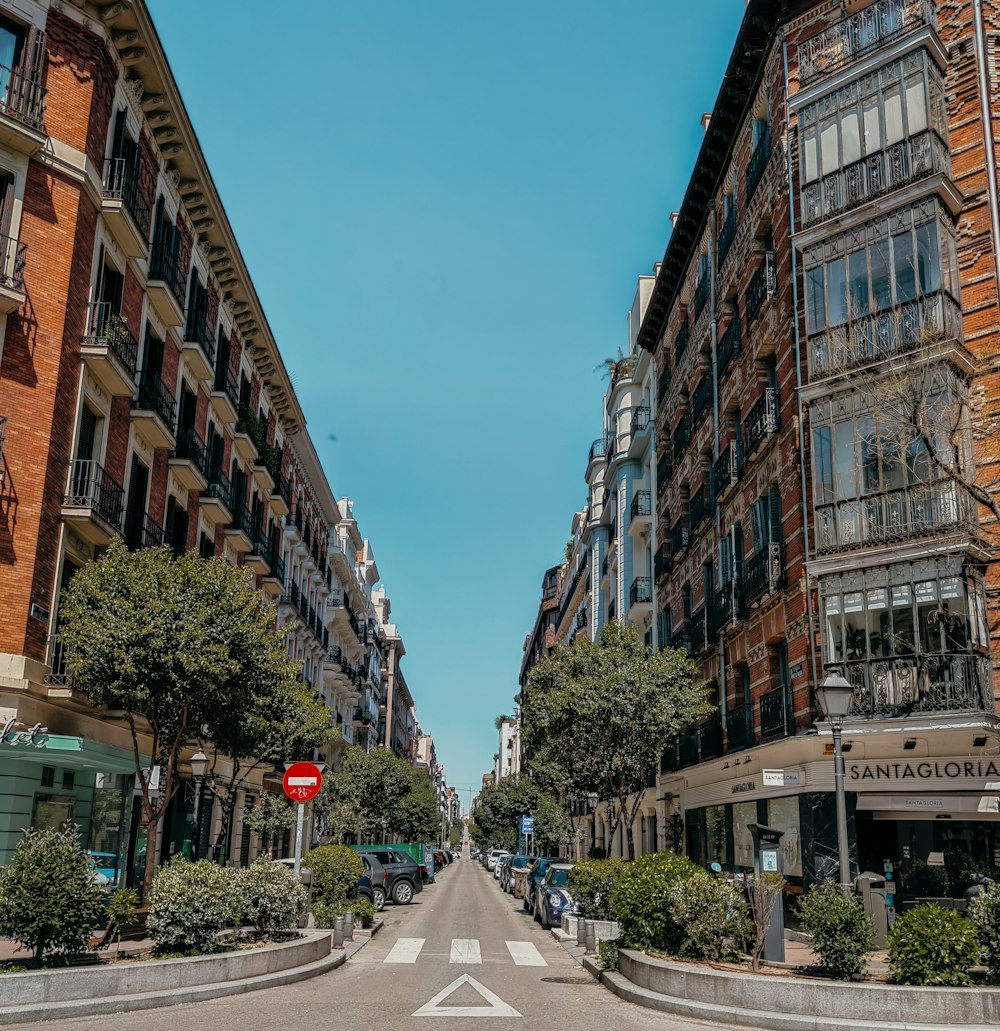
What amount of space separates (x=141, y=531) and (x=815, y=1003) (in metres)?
17.9

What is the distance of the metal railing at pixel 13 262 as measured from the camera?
19.6 metres

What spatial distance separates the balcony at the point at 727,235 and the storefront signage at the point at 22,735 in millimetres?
20782

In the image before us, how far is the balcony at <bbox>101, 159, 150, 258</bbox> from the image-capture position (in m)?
22.1

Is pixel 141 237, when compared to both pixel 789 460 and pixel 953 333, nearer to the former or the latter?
pixel 789 460

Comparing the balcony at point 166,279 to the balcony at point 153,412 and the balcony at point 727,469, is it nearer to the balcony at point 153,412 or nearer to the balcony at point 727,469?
the balcony at point 153,412

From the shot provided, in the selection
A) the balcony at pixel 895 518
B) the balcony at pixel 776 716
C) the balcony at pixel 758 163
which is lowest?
the balcony at pixel 776 716

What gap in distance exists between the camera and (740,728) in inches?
1070

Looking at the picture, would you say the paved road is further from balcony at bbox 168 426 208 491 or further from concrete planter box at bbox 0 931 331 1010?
balcony at bbox 168 426 208 491

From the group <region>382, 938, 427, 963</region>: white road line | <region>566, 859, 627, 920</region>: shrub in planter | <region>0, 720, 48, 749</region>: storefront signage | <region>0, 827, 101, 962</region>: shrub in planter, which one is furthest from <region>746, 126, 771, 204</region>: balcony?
<region>0, 827, 101, 962</region>: shrub in planter

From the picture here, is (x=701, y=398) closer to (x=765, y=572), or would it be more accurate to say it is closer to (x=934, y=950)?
(x=765, y=572)

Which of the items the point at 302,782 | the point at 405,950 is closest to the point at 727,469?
the point at 405,950

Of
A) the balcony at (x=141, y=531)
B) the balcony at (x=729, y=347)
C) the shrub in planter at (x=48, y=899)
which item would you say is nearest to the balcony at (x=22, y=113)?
the balcony at (x=141, y=531)

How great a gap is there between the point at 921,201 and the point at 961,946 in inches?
566

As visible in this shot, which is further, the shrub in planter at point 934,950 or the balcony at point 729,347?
the balcony at point 729,347
